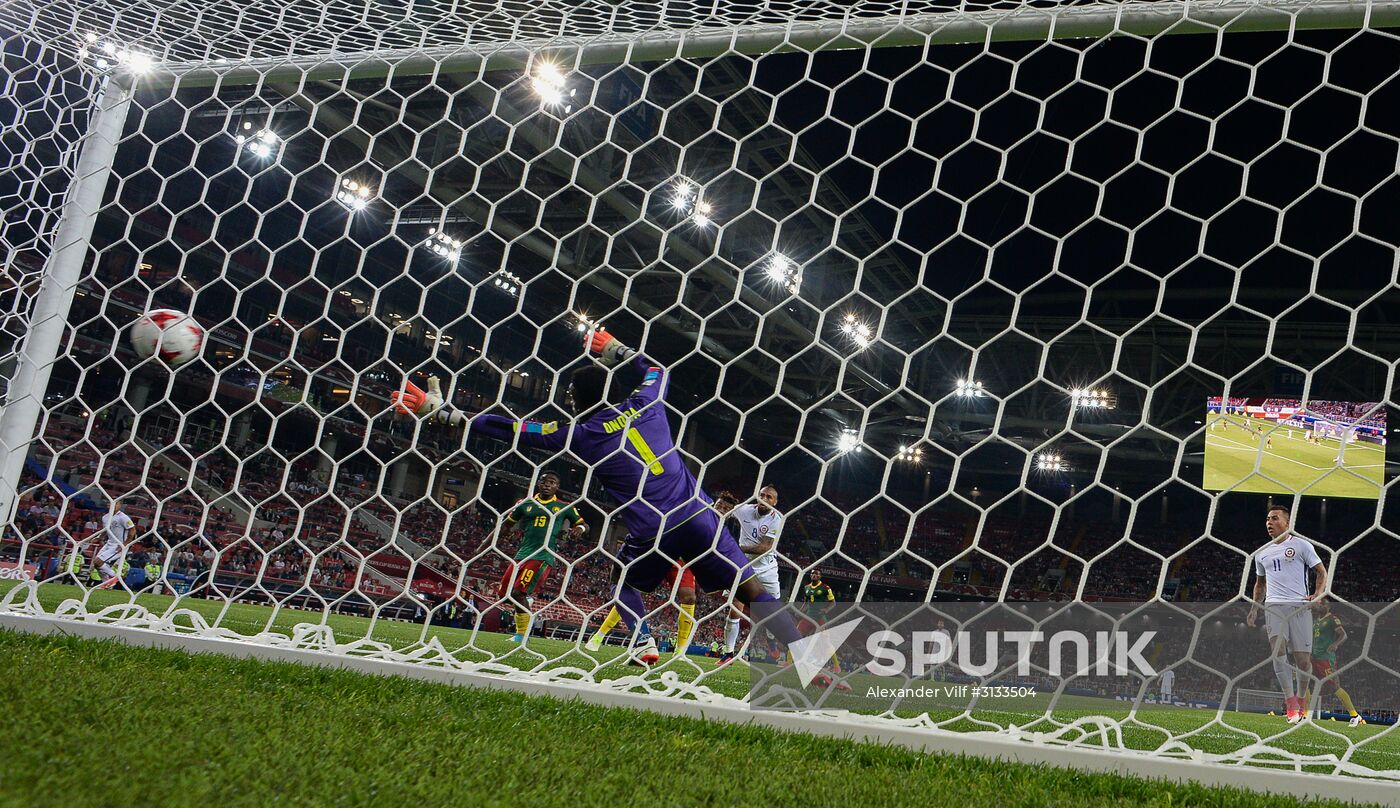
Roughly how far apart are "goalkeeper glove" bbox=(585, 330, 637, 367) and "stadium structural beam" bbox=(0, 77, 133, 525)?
1995 mm

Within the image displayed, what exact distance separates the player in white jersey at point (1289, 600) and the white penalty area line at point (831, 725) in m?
3.11

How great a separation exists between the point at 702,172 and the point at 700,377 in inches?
341

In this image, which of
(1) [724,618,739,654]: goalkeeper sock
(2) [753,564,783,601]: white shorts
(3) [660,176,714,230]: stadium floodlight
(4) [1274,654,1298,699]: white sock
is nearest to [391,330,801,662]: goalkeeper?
(3) [660,176,714,230]: stadium floodlight

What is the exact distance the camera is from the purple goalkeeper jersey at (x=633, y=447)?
315cm

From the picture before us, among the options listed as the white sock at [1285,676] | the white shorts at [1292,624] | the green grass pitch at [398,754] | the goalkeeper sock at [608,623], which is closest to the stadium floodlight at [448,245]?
the green grass pitch at [398,754]

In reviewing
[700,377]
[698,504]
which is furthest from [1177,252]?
[698,504]

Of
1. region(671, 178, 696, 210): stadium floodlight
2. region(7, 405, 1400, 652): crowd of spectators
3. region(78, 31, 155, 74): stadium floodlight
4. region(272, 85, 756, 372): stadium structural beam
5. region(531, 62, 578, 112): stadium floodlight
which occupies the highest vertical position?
region(272, 85, 756, 372): stadium structural beam

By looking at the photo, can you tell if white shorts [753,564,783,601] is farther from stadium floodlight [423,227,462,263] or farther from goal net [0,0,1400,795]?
stadium floodlight [423,227,462,263]

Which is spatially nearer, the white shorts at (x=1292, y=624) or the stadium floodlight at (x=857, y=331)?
the stadium floodlight at (x=857, y=331)

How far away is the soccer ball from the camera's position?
12.0 ft

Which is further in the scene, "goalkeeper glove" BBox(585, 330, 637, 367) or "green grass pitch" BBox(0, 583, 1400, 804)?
"goalkeeper glove" BBox(585, 330, 637, 367)

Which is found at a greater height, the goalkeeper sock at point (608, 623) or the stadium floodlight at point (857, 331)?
the stadium floodlight at point (857, 331)

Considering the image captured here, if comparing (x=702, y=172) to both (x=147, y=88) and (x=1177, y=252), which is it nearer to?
(x=1177, y=252)

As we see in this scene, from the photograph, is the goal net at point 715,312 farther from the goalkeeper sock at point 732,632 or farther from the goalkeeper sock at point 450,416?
the goalkeeper sock at point 732,632
